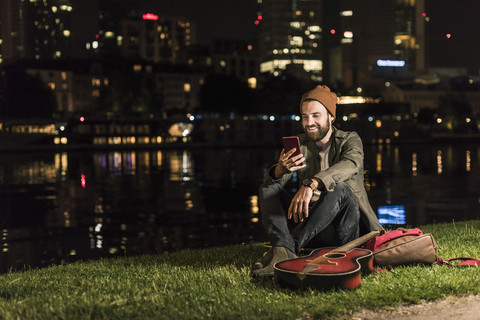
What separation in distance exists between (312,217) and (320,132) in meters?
0.97

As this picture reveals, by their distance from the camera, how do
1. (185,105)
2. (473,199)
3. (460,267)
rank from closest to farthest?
1. (460,267)
2. (473,199)
3. (185,105)

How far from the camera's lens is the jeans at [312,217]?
6.61 meters

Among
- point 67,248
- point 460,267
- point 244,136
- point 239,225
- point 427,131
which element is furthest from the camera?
point 427,131

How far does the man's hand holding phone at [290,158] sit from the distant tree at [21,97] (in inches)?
4255

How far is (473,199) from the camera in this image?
2656 cm

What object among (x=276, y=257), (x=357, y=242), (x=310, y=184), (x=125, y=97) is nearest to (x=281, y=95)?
(x=125, y=97)

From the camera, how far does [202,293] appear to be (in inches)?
247

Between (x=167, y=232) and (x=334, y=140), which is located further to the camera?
(x=167, y=232)

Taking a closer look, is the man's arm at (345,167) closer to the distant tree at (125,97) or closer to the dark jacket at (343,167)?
the dark jacket at (343,167)

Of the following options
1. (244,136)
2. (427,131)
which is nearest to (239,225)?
(244,136)

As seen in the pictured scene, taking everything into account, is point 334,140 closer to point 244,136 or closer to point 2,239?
point 2,239

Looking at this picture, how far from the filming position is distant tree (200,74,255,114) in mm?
122875

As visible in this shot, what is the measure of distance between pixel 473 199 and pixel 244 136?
9877cm

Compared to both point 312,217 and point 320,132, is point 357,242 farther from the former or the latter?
point 320,132
